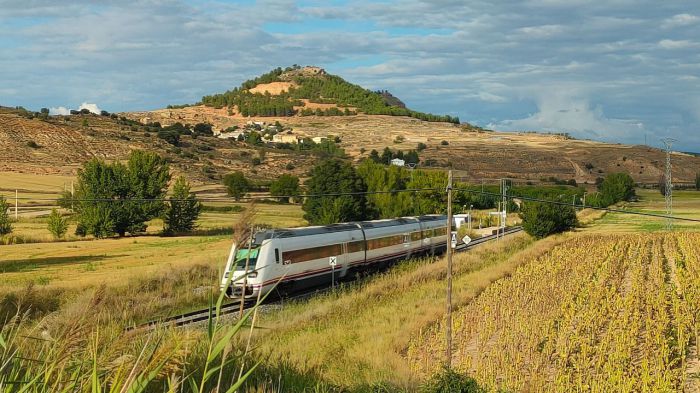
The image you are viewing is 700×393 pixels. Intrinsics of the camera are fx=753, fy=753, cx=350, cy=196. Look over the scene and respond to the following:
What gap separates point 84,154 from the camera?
98.3 m

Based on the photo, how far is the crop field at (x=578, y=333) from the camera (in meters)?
16.2

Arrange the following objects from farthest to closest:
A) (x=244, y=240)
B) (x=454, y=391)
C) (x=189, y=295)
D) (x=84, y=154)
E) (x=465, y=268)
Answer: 1. (x=84, y=154)
2. (x=465, y=268)
3. (x=189, y=295)
4. (x=454, y=391)
5. (x=244, y=240)

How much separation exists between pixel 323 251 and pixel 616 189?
8600 cm

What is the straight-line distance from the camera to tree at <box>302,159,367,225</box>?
5925cm

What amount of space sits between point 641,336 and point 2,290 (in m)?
19.5

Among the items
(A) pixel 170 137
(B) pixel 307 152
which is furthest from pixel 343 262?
(B) pixel 307 152

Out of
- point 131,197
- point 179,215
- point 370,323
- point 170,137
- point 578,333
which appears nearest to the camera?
point 578,333

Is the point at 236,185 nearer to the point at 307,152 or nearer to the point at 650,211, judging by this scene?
the point at 650,211

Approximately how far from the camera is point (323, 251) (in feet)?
100.0

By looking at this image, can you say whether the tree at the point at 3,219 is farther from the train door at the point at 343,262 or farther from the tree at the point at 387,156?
the tree at the point at 387,156

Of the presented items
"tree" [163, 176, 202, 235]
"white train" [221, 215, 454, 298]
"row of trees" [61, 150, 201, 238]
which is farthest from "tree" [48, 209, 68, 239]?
"white train" [221, 215, 454, 298]

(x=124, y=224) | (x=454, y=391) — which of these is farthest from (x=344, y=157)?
(x=454, y=391)

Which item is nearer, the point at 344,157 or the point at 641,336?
the point at 641,336

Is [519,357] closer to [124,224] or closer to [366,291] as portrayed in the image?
[366,291]
